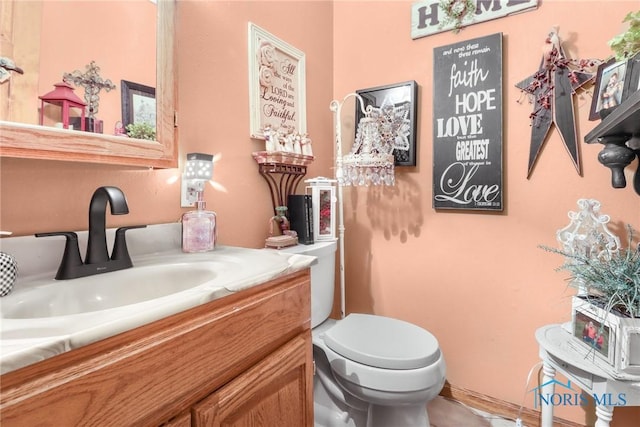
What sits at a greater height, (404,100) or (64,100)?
(404,100)

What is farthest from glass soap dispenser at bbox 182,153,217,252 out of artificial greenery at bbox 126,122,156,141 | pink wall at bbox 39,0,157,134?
pink wall at bbox 39,0,157,134

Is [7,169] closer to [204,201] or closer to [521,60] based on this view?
[204,201]

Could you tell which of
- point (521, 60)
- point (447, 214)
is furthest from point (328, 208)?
point (521, 60)

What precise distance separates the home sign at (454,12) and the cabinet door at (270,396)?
1.54 metres

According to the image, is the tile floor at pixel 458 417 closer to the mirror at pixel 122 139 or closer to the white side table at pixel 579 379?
the white side table at pixel 579 379

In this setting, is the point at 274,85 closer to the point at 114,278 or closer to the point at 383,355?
the point at 114,278

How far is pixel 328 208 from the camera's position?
5.07ft

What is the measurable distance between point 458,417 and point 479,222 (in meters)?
0.90

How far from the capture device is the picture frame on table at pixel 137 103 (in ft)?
2.93

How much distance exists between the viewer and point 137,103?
3.01 feet

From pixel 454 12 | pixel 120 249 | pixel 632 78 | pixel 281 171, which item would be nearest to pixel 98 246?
pixel 120 249

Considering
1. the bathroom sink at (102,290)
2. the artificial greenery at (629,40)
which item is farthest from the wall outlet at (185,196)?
the artificial greenery at (629,40)

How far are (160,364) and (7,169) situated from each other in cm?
59

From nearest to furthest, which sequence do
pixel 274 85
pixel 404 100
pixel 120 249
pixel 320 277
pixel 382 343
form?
pixel 120 249 < pixel 382 343 < pixel 320 277 < pixel 274 85 < pixel 404 100
